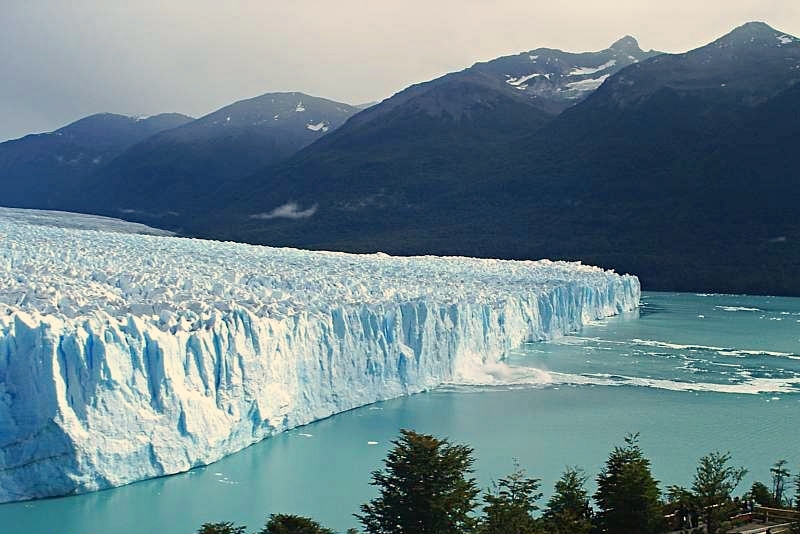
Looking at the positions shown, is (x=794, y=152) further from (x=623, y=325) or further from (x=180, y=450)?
(x=180, y=450)

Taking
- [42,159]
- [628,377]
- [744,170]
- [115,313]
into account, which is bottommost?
[628,377]

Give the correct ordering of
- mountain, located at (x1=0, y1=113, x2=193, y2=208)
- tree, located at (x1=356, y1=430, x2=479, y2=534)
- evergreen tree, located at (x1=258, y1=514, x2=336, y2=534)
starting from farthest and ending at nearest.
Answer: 1. mountain, located at (x1=0, y1=113, x2=193, y2=208)
2. tree, located at (x1=356, y1=430, x2=479, y2=534)
3. evergreen tree, located at (x1=258, y1=514, x2=336, y2=534)

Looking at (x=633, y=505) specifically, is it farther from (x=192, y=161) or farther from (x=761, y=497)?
(x=192, y=161)

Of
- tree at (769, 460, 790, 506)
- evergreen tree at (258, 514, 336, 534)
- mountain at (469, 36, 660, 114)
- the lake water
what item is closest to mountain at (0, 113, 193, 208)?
mountain at (469, 36, 660, 114)

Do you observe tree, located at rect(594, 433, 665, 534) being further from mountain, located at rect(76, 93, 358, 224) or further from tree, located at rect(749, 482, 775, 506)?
mountain, located at rect(76, 93, 358, 224)

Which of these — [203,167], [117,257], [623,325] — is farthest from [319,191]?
[117,257]

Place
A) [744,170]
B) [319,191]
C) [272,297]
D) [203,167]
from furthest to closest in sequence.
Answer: [203,167] → [319,191] → [744,170] → [272,297]
